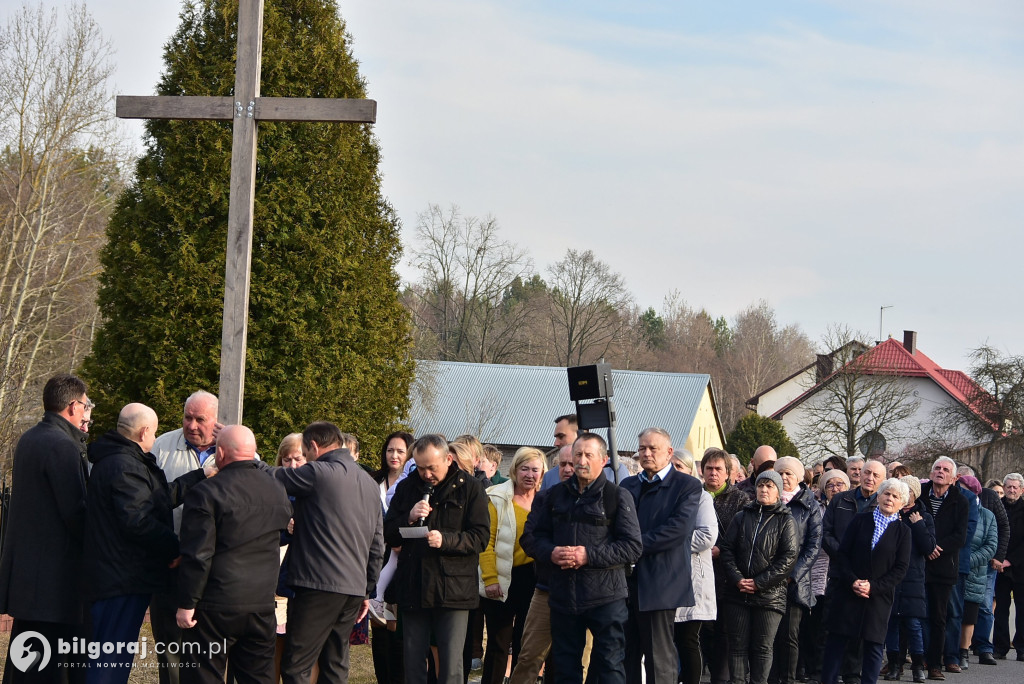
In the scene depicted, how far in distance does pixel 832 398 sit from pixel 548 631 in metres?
39.1

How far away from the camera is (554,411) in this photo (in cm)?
5094

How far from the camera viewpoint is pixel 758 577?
8922 mm

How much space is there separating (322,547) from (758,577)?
402 centimetres

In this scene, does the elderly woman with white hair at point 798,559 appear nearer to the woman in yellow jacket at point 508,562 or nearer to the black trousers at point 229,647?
the woman in yellow jacket at point 508,562

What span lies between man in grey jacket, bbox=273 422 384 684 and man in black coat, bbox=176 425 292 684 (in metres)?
0.37

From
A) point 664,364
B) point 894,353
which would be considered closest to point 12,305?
point 894,353

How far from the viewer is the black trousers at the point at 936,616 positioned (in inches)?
449

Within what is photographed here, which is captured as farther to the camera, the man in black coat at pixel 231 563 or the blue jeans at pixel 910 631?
the blue jeans at pixel 910 631

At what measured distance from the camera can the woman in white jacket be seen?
8484 mm

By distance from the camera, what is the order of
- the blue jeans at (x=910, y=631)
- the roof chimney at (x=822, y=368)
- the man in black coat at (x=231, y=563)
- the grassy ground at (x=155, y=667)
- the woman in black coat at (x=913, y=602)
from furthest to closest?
the roof chimney at (x=822, y=368), the blue jeans at (x=910, y=631), the woman in black coat at (x=913, y=602), the grassy ground at (x=155, y=667), the man in black coat at (x=231, y=563)

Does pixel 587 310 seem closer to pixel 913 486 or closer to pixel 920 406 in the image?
pixel 920 406

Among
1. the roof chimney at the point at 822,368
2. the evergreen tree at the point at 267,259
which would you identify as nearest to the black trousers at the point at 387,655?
the evergreen tree at the point at 267,259

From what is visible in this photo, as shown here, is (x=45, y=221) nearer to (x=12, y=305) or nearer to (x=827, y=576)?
(x=12, y=305)

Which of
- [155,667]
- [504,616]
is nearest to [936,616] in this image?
[504,616]
